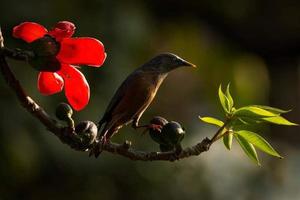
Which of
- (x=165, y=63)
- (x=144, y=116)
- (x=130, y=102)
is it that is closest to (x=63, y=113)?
(x=130, y=102)

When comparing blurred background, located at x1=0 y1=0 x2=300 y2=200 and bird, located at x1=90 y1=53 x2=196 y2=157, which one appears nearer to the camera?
bird, located at x1=90 y1=53 x2=196 y2=157

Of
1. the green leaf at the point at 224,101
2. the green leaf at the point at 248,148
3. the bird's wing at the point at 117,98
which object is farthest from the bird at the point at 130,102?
the green leaf at the point at 248,148

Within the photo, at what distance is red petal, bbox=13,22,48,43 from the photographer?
6.47 feet

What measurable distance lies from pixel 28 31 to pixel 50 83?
267 millimetres

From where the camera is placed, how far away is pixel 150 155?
2.33 meters

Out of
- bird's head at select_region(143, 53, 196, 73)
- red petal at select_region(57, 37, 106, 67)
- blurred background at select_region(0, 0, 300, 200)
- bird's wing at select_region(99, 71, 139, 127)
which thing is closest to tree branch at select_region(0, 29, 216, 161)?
red petal at select_region(57, 37, 106, 67)

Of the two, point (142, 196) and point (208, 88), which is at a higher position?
point (208, 88)

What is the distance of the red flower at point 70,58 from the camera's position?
2.07 m

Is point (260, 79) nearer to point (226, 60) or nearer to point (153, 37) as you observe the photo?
point (226, 60)

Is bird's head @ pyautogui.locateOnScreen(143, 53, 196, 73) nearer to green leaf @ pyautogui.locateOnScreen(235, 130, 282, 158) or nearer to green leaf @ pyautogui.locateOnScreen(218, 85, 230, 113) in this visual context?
green leaf @ pyautogui.locateOnScreen(218, 85, 230, 113)

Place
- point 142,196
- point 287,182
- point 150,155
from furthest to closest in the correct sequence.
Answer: point 287,182 < point 142,196 < point 150,155

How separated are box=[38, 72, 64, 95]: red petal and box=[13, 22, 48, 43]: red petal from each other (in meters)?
0.23

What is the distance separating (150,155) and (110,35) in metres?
5.59

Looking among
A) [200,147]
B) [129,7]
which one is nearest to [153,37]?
[129,7]
